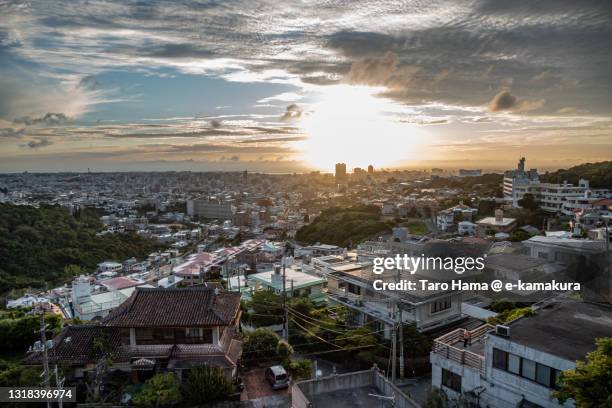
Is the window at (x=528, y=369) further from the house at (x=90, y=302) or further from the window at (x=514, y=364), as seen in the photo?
the house at (x=90, y=302)

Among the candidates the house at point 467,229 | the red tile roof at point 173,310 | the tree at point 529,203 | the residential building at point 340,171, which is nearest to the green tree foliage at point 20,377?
the red tile roof at point 173,310

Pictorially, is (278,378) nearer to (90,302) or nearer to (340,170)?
(90,302)

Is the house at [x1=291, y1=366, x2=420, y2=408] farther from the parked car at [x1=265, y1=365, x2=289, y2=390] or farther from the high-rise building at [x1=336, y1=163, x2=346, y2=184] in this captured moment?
the high-rise building at [x1=336, y1=163, x2=346, y2=184]

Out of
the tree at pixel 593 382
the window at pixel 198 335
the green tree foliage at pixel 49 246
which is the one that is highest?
the tree at pixel 593 382

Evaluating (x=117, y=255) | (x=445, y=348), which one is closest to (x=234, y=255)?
(x=117, y=255)

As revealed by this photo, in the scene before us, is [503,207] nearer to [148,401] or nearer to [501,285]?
[501,285]

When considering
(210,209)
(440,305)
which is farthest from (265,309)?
(210,209)
